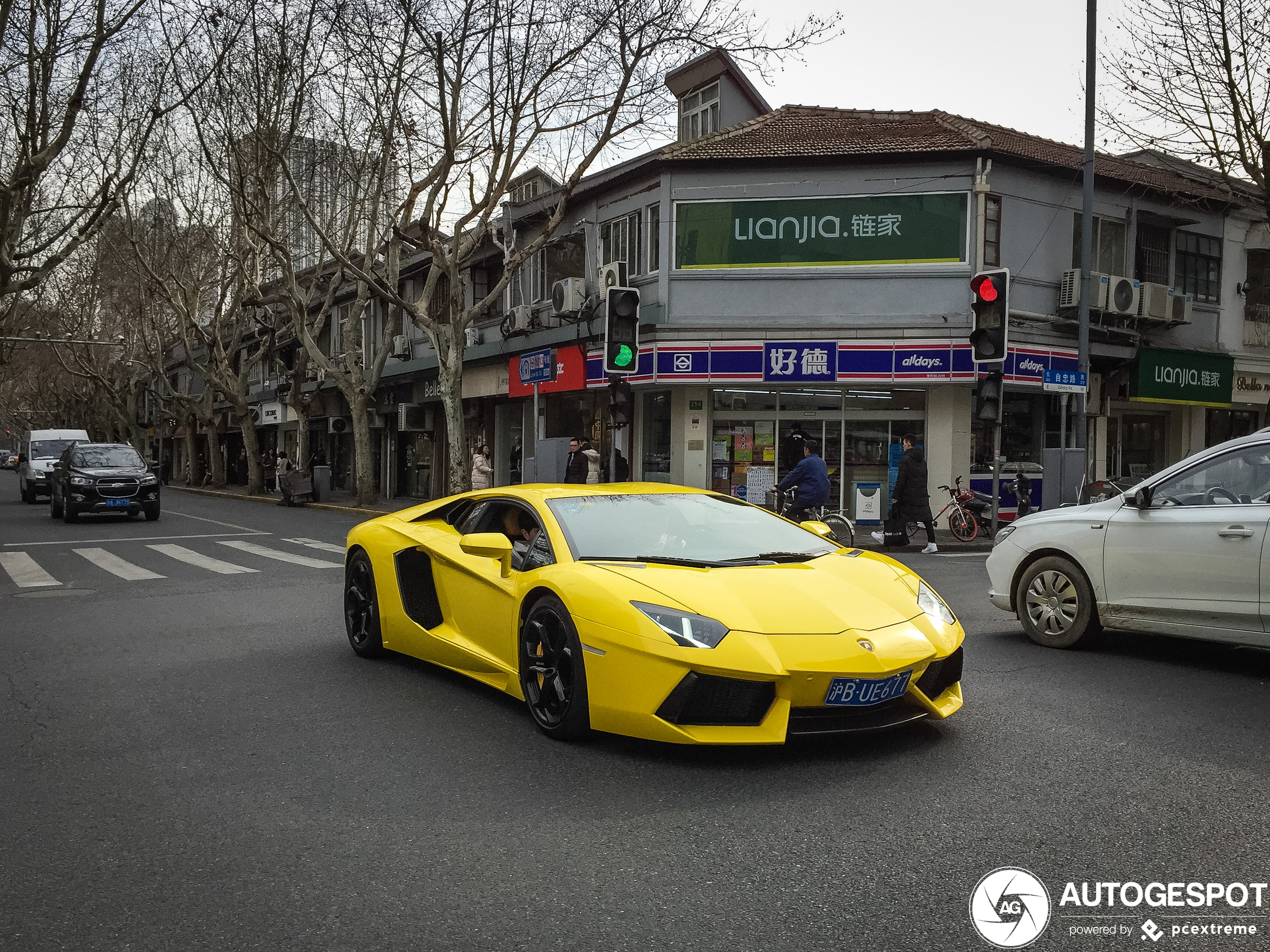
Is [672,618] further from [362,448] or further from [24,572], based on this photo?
[362,448]

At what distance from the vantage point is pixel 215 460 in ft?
140

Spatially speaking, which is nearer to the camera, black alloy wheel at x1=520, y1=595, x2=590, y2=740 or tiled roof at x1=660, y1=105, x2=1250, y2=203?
black alloy wheel at x1=520, y1=595, x2=590, y2=740

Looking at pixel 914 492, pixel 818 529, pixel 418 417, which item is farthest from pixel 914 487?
pixel 418 417

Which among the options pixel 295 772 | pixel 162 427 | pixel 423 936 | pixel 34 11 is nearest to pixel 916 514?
pixel 295 772

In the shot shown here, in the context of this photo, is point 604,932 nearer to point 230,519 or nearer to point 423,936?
point 423,936

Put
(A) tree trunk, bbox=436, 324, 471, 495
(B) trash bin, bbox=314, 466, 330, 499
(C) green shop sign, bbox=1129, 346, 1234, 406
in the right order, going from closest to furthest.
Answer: (A) tree trunk, bbox=436, 324, 471, 495 < (C) green shop sign, bbox=1129, 346, 1234, 406 < (B) trash bin, bbox=314, 466, 330, 499

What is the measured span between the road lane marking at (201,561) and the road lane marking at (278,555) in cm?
63

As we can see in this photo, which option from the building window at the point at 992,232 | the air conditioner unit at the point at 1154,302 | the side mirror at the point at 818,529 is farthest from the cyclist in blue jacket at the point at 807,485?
the air conditioner unit at the point at 1154,302

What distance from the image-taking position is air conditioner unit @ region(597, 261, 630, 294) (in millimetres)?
22406

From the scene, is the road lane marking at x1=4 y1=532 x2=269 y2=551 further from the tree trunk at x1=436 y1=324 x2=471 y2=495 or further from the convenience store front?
the convenience store front

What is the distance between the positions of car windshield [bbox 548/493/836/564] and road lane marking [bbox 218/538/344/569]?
7.66 metres

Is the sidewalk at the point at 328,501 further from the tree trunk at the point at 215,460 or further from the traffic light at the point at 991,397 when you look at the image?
the traffic light at the point at 991,397

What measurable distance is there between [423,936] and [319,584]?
866 cm

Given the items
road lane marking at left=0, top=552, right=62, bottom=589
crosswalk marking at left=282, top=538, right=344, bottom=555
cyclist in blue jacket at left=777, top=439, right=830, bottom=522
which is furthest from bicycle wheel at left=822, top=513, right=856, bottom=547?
road lane marking at left=0, top=552, right=62, bottom=589
